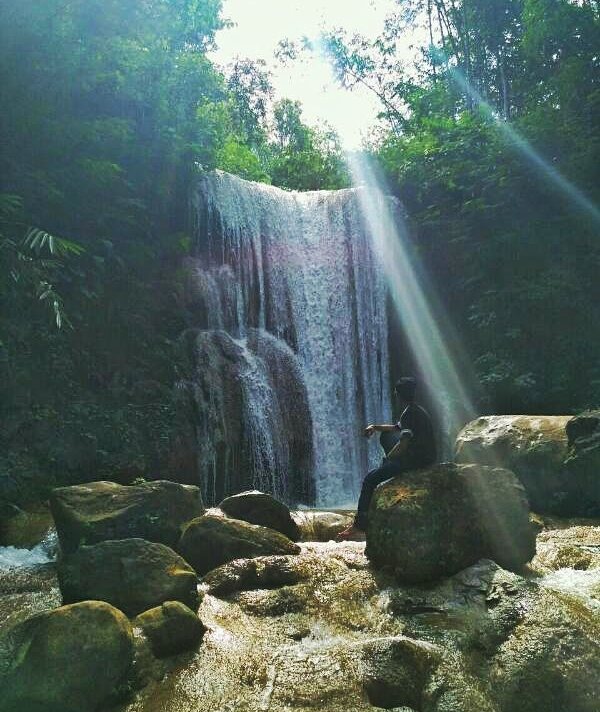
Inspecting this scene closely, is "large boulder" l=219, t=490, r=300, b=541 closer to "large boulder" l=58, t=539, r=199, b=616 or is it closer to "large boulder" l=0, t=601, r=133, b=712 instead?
"large boulder" l=58, t=539, r=199, b=616

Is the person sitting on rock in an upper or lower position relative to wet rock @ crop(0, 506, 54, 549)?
upper

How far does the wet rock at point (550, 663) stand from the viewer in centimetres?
299

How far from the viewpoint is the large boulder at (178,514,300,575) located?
5395 mm

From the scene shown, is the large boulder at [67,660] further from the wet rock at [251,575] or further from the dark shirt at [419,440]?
the dark shirt at [419,440]

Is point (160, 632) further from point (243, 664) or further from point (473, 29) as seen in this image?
point (473, 29)

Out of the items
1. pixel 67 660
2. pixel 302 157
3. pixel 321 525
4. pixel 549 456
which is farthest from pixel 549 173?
pixel 302 157

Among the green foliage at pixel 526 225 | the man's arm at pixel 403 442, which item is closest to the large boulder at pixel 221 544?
the man's arm at pixel 403 442

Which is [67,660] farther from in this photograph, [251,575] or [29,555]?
[29,555]

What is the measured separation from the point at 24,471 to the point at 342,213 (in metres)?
11.8

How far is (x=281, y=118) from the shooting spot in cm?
3812

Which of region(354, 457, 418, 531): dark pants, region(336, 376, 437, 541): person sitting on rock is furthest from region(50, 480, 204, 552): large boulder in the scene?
region(336, 376, 437, 541): person sitting on rock

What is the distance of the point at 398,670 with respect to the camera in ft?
10.7

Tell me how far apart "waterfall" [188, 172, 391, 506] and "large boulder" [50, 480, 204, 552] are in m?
5.89

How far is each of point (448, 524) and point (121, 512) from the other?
11.0 feet
